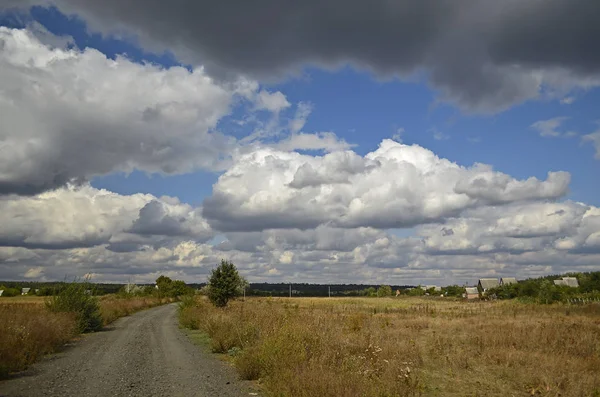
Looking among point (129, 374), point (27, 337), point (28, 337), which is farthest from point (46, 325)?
point (129, 374)

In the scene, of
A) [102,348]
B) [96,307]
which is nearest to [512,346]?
[102,348]

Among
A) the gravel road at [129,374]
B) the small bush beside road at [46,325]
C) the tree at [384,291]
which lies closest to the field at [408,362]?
the gravel road at [129,374]

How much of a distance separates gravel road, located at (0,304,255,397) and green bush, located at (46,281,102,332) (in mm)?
5961

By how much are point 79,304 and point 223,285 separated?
17886 mm

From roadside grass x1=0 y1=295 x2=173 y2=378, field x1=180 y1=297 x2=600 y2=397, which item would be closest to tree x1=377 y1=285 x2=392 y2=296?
field x1=180 y1=297 x2=600 y2=397

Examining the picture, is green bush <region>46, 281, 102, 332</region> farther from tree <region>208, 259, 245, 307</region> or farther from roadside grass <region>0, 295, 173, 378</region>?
tree <region>208, 259, 245, 307</region>

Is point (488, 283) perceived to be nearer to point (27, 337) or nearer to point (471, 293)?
point (471, 293)

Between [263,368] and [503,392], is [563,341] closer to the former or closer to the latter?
[503,392]

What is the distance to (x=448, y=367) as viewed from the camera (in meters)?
16.0

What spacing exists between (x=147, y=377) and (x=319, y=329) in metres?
6.72

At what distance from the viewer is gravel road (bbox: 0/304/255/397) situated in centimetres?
1165

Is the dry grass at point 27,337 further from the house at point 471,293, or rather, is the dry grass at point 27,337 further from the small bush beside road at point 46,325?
the house at point 471,293

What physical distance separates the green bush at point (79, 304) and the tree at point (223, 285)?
1558 centimetres

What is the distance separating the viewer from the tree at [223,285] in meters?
44.0
